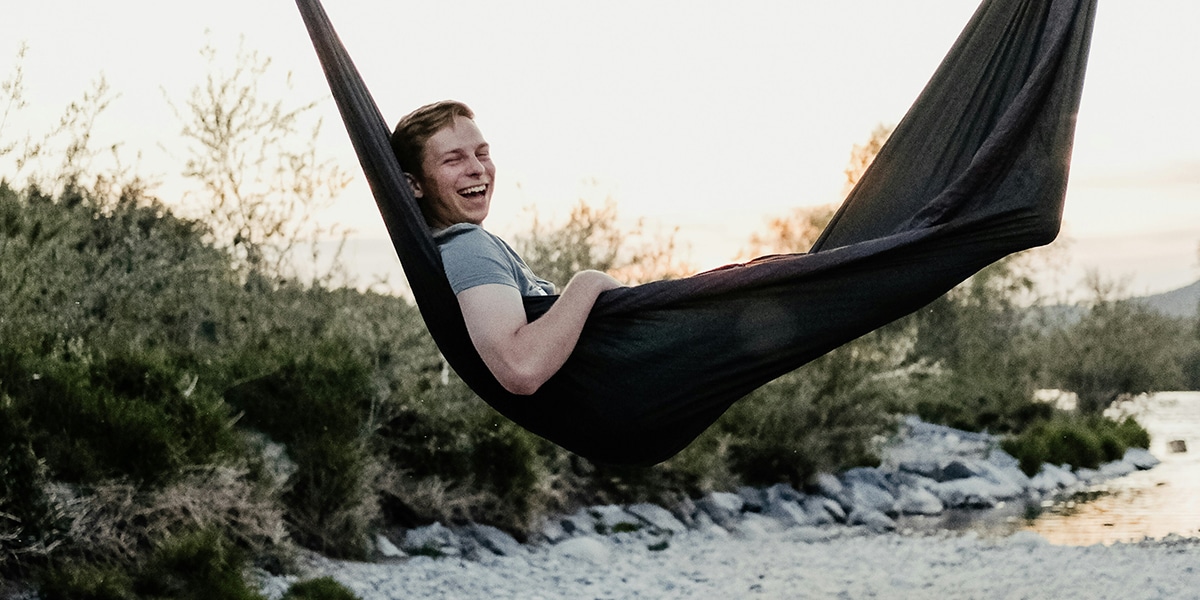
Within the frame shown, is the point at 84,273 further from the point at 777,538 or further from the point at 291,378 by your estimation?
the point at 777,538

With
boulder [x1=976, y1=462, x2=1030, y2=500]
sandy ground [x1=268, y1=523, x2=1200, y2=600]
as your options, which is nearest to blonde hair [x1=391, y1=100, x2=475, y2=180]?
sandy ground [x1=268, y1=523, x2=1200, y2=600]

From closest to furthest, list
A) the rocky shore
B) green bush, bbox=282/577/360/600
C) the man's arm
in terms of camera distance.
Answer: the man's arm
green bush, bbox=282/577/360/600
the rocky shore

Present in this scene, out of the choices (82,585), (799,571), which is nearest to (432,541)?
(799,571)

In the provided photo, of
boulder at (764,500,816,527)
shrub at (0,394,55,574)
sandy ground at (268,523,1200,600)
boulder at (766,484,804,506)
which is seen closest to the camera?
shrub at (0,394,55,574)

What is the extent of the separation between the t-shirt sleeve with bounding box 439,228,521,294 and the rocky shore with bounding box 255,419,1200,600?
385 cm

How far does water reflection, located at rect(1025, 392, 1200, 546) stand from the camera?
9141mm

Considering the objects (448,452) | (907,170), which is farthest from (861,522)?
(907,170)

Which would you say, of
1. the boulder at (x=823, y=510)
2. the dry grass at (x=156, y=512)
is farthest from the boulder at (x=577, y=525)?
the dry grass at (x=156, y=512)

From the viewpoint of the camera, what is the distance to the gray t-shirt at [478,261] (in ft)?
7.22

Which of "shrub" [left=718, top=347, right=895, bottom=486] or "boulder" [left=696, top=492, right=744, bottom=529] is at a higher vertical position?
"shrub" [left=718, top=347, right=895, bottom=486]

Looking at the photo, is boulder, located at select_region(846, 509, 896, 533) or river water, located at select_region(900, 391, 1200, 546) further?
boulder, located at select_region(846, 509, 896, 533)

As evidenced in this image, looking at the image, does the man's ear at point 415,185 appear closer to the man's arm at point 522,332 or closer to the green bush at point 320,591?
the man's arm at point 522,332

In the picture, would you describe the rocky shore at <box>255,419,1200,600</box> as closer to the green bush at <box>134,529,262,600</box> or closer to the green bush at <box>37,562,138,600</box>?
the green bush at <box>134,529,262,600</box>

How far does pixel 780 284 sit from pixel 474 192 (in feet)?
2.21
